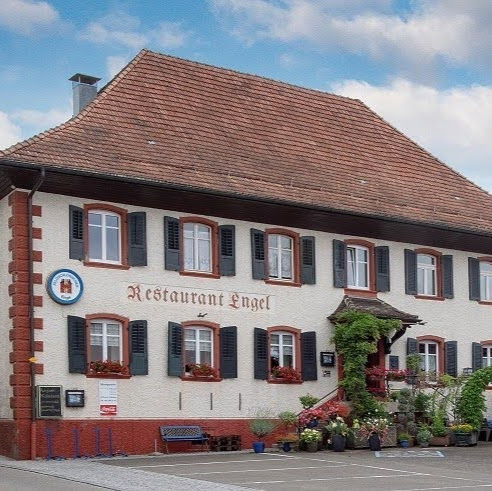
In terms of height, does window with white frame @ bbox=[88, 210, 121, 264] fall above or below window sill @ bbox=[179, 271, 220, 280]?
above

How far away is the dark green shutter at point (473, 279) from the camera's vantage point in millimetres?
33938

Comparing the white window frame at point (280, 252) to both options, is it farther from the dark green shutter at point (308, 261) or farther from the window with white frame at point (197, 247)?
the window with white frame at point (197, 247)

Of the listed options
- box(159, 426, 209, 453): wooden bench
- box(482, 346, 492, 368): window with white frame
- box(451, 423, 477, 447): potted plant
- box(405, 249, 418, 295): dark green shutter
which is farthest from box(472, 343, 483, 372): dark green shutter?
box(159, 426, 209, 453): wooden bench

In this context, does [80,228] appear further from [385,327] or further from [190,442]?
[385,327]

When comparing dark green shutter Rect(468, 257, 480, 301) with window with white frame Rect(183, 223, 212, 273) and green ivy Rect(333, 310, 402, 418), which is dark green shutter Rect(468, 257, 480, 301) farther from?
window with white frame Rect(183, 223, 212, 273)

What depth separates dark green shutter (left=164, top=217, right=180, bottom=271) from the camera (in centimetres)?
2775

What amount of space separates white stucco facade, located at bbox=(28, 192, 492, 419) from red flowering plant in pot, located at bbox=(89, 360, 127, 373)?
24 cm

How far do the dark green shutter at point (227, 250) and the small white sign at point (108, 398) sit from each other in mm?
4128

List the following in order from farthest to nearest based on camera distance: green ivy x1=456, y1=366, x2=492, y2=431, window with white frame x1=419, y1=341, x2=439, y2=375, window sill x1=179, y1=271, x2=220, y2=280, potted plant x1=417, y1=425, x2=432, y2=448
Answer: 1. window with white frame x1=419, y1=341, x2=439, y2=375
2. green ivy x1=456, y1=366, x2=492, y2=431
3. potted plant x1=417, y1=425, x2=432, y2=448
4. window sill x1=179, y1=271, x2=220, y2=280

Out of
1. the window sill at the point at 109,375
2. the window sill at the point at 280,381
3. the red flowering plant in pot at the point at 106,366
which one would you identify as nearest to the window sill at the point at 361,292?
the window sill at the point at 280,381

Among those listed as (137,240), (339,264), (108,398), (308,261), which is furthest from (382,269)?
(108,398)

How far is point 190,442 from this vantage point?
90.3 ft

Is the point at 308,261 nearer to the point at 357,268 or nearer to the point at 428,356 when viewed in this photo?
the point at 357,268

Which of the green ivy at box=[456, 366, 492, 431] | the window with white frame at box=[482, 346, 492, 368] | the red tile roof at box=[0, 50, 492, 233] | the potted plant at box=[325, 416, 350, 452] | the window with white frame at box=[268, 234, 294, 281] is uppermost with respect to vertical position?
the red tile roof at box=[0, 50, 492, 233]
